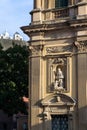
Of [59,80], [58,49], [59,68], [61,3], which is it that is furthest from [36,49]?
[61,3]

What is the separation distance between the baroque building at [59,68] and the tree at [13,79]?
9753 millimetres

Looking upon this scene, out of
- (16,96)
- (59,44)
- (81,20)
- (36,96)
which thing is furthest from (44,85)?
(16,96)

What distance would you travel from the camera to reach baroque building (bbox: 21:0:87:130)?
22828 mm

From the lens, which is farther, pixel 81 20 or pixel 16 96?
pixel 16 96

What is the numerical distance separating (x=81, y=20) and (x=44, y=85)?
14.2 feet

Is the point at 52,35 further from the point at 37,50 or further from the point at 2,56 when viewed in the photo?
the point at 2,56

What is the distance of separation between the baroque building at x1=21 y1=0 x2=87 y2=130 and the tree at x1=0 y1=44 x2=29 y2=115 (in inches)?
384

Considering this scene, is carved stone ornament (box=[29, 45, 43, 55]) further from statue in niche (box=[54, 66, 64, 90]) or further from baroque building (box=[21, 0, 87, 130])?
statue in niche (box=[54, 66, 64, 90])

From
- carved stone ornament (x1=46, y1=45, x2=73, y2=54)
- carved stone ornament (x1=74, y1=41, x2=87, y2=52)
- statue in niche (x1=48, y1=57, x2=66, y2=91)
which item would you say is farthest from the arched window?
statue in niche (x1=48, y1=57, x2=66, y2=91)

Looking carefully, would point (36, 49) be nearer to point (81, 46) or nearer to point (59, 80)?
point (59, 80)

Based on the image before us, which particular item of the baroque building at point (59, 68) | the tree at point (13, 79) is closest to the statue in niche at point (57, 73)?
the baroque building at point (59, 68)

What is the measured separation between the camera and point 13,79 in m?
35.0

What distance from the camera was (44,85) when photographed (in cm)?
2400

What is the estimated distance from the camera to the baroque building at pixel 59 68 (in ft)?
74.9
